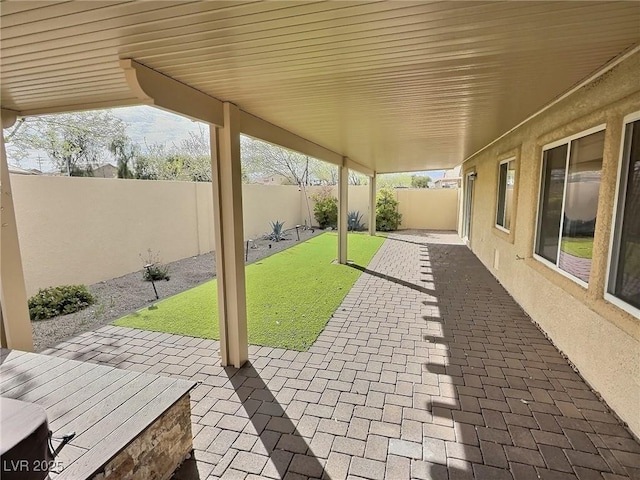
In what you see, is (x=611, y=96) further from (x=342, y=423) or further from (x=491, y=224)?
(x=491, y=224)

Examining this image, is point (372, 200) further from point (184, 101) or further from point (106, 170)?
point (106, 170)

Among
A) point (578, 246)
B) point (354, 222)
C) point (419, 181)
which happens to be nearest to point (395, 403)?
point (578, 246)

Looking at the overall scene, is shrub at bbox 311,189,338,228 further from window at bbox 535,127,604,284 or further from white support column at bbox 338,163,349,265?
window at bbox 535,127,604,284

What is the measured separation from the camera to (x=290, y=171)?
2506cm

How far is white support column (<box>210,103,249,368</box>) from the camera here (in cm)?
326

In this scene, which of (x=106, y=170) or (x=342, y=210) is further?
(x=106, y=170)

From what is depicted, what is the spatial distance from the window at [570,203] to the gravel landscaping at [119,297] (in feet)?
19.6

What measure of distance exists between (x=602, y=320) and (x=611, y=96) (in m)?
1.94

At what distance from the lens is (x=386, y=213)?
1591 centimetres

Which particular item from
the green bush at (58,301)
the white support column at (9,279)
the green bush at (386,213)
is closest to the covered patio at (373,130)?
the white support column at (9,279)

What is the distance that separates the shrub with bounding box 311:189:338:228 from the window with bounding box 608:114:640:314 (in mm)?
14103

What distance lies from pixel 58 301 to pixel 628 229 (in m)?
7.00

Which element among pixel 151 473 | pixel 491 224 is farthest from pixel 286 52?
pixel 491 224

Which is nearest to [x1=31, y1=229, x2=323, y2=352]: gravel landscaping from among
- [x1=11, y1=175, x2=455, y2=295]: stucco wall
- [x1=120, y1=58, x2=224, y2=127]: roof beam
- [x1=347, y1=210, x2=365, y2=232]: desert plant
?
[x1=11, y1=175, x2=455, y2=295]: stucco wall
